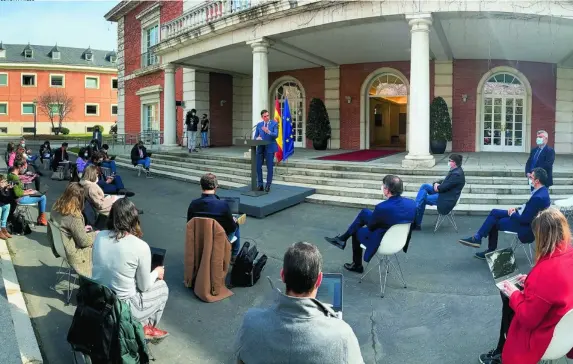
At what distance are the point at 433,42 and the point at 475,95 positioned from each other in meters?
3.71

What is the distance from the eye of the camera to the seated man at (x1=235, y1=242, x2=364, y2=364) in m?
1.81

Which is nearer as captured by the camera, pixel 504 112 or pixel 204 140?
pixel 504 112

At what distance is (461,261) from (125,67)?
23.0m

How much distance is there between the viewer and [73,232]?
4809mm

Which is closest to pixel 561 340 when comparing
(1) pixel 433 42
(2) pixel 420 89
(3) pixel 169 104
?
→ (2) pixel 420 89

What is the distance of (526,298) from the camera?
9.09 feet

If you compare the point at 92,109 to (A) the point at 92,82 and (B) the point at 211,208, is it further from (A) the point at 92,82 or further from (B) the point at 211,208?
(B) the point at 211,208

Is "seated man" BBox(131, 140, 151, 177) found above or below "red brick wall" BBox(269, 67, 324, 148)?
below

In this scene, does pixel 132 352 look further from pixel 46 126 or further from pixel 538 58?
pixel 46 126

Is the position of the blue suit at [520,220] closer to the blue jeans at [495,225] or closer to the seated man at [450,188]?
the blue jeans at [495,225]

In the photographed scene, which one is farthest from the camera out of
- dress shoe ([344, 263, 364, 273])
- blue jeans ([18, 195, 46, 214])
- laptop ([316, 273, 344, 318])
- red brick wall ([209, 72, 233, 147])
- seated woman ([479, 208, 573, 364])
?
red brick wall ([209, 72, 233, 147])

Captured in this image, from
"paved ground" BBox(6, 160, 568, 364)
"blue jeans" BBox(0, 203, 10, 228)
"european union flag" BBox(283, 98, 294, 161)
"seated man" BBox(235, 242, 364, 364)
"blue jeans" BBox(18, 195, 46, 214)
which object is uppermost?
"european union flag" BBox(283, 98, 294, 161)

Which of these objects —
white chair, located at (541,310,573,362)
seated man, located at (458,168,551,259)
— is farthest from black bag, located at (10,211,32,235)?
white chair, located at (541,310,573,362)

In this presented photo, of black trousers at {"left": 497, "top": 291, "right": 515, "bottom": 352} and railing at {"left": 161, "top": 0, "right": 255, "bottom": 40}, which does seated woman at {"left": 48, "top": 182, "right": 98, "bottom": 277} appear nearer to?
black trousers at {"left": 497, "top": 291, "right": 515, "bottom": 352}
